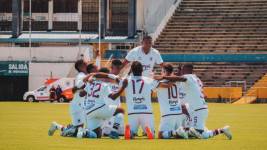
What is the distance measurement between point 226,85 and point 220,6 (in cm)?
1279

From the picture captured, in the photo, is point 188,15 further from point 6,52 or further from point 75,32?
point 6,52

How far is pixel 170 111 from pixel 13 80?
56887mm

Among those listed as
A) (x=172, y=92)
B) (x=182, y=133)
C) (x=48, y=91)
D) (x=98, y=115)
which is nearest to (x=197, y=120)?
(x=182, y=133)

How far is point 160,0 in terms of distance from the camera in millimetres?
82938

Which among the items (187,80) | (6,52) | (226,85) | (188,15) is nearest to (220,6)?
(188,15)

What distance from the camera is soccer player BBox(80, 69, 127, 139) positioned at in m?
22.3

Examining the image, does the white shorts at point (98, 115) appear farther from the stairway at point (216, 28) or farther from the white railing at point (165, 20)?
the white railing at point (165, 20)

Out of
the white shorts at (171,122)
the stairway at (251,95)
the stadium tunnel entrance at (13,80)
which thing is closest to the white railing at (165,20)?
the stadium tunnel entrance at (13,80)

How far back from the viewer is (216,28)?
8062 cm

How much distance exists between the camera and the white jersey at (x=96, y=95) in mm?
22406

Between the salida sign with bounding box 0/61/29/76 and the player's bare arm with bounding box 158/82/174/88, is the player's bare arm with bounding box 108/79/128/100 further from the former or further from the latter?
the salida sign with bounding box 0/61/29/76

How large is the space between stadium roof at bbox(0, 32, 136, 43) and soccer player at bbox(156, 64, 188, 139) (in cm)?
5746

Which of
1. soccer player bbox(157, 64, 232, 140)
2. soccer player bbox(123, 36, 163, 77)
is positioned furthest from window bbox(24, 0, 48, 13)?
soccer player bbox(157, 64, 232, 140)

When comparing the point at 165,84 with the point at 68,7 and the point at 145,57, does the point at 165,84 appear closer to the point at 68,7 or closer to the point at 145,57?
the point at 145,57
